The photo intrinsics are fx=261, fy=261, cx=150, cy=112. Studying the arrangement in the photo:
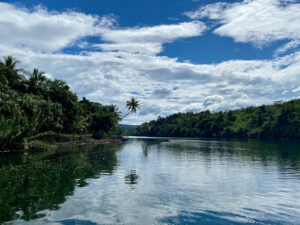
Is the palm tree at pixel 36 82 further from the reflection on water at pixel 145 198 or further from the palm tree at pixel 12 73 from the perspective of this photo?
the reflection on water at pixel 145 198

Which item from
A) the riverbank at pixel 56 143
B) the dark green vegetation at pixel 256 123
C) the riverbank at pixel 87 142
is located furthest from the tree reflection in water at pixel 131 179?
the dark green vegetation at pixel 256 123

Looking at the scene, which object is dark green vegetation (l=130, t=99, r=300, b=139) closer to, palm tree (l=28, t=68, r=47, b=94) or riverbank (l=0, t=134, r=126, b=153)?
riverbank (l=0, t=134, r=126, b=153)

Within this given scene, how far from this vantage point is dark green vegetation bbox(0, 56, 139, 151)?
133 feet

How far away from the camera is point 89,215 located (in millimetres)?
12742

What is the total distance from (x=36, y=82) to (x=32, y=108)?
43.6 ft

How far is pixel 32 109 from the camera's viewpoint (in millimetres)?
A: 48125

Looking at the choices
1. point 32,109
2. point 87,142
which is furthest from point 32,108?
point 87,142

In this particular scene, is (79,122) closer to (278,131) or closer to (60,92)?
(60,92)

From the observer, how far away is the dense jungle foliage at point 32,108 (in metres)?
40.6

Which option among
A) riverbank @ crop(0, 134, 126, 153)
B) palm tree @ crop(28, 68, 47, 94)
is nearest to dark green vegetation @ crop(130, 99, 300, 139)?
riverbank @ crop(0, 134, 126, 153)

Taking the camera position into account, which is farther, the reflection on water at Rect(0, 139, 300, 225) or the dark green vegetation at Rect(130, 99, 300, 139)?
the dark green vegetation at Rect(130, 99, 300, 139)

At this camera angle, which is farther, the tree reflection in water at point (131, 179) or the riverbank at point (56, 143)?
the riverbank at point (56, 143)

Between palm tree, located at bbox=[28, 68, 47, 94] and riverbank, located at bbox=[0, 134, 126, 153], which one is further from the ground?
palm tree, located at bbox=[28, 68, 47, 94]

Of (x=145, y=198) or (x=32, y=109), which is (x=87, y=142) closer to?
(x=32, y=109)
